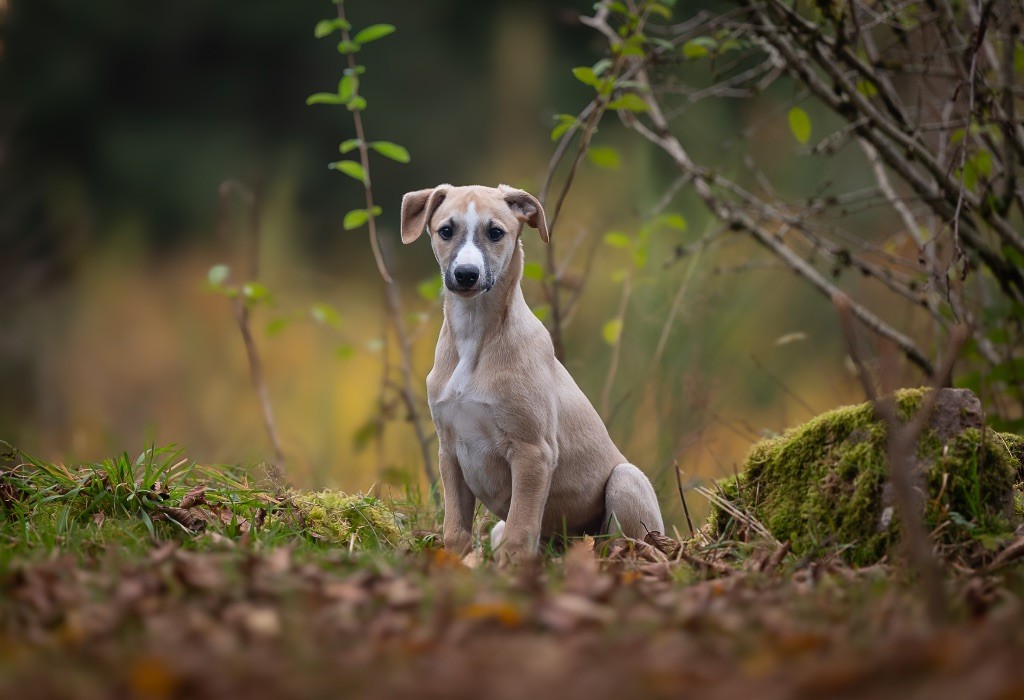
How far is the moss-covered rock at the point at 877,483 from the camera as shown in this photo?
3457 mm

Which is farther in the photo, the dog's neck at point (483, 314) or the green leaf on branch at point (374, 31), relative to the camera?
the green leaf on branch at point (374, 31)

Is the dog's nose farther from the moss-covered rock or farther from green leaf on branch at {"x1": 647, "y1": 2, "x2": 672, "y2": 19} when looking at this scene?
green leaf on branch at {"x1": 647, "y1": 2, "x2": 672, "y2": 19}

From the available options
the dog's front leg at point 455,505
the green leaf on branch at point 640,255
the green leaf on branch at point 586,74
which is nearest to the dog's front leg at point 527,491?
the dog's front leg at point 455,505

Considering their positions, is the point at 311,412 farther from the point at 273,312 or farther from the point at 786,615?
the point at 786,615

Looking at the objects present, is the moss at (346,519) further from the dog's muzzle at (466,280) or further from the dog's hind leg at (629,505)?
the dog's muzzle at (466,280)

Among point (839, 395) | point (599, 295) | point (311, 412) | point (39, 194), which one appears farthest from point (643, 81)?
point (39, 194)

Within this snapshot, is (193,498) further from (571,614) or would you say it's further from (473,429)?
(571,614)

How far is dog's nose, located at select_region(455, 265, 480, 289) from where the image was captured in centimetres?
379

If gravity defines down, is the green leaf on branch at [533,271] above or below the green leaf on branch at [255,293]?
above

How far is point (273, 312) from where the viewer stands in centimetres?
739

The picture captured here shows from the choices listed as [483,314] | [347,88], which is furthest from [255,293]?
[483,314]

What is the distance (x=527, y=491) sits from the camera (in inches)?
153

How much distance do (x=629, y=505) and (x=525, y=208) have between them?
132cm

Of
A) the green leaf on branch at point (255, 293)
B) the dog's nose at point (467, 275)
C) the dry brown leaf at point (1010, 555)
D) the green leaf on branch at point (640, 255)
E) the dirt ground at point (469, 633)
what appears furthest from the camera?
the green leaf on branch at point (640, 255)
